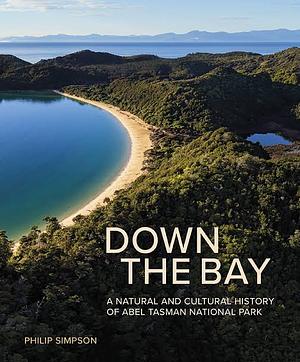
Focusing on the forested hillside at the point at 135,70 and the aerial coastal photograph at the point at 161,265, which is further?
the forested hillside at the point at 135,70

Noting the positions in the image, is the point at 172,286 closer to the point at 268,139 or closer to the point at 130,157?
the point at 130,157

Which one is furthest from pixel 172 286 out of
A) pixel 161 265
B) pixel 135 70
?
pixel 135 70

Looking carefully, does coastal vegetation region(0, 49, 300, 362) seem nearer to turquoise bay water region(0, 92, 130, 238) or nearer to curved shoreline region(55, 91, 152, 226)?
curved shoreline region(55, 91, 152, 226)

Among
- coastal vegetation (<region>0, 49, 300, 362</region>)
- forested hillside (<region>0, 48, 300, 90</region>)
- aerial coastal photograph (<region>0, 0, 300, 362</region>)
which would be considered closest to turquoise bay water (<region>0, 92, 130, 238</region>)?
aerial coastal photograph (<region>0, 0, 300, 362</region>)

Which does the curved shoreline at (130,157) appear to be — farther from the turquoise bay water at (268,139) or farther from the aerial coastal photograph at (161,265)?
the turquoise bay water at (268,139)

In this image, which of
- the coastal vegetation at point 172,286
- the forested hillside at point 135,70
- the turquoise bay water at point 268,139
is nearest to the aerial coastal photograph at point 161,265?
the coastal vegetation at point 172,286

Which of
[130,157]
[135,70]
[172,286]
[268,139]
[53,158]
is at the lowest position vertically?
[172,286]
